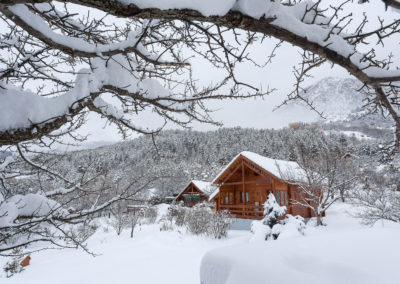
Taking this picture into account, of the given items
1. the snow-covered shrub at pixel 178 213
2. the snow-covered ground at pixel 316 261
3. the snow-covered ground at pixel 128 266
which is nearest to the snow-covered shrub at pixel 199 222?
the snow-covered ground at pixel 128 266

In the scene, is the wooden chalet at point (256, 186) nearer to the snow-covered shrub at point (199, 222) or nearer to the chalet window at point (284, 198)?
the chalet window at point (284, 198)

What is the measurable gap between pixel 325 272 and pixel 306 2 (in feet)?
6.93

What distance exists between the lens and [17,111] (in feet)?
Answer: 5.98

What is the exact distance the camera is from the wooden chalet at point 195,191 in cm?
3039

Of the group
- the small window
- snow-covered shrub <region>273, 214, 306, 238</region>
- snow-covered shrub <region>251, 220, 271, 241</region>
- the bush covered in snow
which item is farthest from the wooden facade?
snow-covered shrub <region>273, 214, 306, 238</region>

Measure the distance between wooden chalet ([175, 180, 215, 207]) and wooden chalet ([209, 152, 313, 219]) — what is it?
25.5 ft

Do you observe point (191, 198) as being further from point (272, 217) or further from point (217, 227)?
point (272, 217)

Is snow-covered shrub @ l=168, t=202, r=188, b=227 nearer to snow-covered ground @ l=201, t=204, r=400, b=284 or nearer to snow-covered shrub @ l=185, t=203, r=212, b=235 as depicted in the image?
snow-covered shrub @ l=185, t=203, r=212, b=235

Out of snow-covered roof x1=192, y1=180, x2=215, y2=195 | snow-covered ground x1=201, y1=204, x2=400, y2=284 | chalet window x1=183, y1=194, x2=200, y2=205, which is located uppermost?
snow-covered ground x1=201, y1=204, x2=400, y2=284

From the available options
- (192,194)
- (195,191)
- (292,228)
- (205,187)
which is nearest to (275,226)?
(292,228)

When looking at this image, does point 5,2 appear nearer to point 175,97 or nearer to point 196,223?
point 175,97

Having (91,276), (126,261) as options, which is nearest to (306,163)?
(126,261)

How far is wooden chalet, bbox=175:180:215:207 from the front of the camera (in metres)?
30.4

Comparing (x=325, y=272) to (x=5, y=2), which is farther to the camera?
(x=325, y=272)
